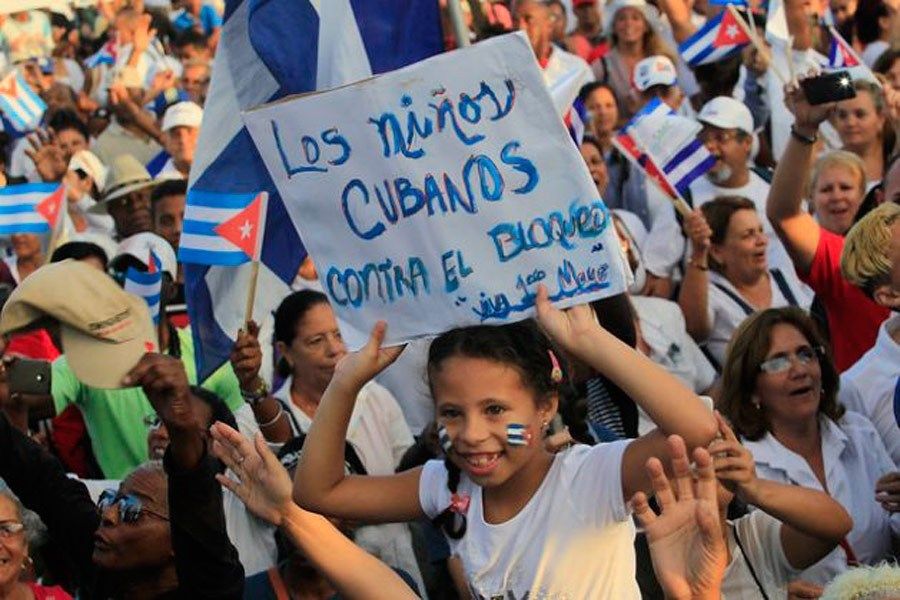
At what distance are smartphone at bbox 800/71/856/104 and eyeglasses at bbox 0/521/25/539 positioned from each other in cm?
285

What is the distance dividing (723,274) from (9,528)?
12.2ft

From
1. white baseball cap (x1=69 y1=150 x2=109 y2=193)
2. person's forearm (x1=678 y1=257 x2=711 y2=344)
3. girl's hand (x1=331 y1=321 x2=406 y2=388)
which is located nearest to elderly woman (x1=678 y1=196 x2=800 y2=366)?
person's forearm (x1=678 y1=257 x2=711 y2=344)

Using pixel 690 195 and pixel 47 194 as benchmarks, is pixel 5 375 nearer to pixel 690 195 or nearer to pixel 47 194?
pixel 47 194

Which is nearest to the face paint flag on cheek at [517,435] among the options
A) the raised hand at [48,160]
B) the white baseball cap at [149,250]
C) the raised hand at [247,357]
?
the raised hand at [247,357]

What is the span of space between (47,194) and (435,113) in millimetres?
4416

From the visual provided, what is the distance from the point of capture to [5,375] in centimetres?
587

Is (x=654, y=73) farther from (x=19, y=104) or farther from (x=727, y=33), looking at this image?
(x=19, y=104)

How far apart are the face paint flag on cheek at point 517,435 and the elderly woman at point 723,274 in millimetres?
3736

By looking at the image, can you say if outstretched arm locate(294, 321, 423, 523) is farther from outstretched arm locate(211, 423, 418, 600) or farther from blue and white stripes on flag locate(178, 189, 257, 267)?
blue and white stripes on flag locate(178, 189, 257, 267)

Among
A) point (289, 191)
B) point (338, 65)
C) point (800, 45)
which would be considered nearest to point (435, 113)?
point (289, 191)

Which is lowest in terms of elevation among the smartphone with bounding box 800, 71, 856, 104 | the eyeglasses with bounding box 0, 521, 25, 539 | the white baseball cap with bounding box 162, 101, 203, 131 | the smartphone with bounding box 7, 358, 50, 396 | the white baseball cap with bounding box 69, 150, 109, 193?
the eyeglasses with bounding box 0, 521, 25, 539

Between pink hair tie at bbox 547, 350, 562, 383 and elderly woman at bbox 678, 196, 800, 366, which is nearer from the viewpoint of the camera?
pink hair tie at bbox 547, 350, 562, 383

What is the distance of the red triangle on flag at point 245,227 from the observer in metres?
6.00

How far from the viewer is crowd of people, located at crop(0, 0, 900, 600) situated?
13.7 ft
